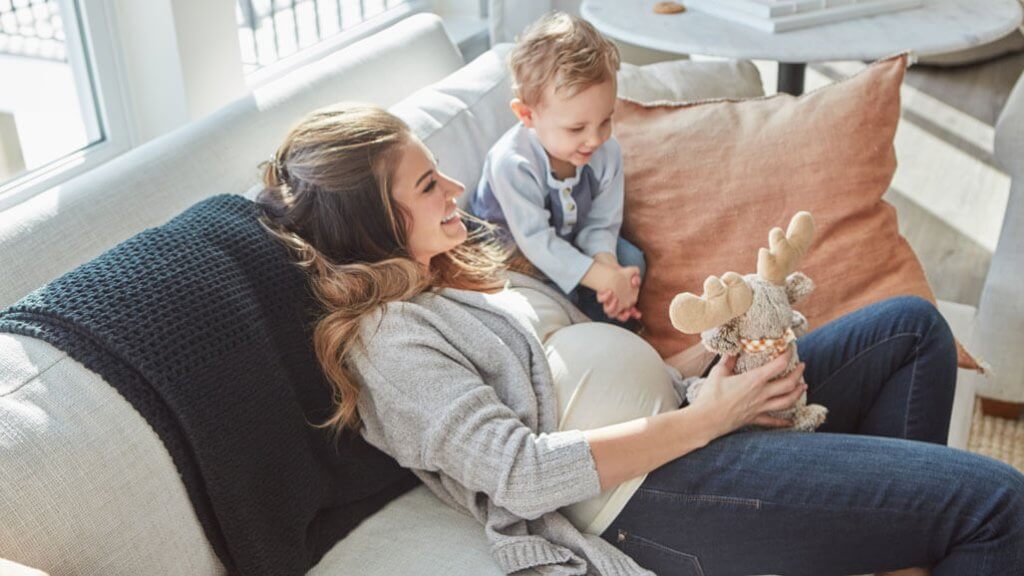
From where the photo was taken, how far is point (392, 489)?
1.46 meters

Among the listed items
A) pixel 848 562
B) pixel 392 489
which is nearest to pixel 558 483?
pixel 392 489

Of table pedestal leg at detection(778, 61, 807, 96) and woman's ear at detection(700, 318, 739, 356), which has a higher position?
woman's ear at detection(700, 318, 739, 356)

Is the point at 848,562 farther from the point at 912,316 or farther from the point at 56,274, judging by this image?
the point at 56,274

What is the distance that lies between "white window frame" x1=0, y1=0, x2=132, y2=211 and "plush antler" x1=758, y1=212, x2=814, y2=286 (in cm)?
120

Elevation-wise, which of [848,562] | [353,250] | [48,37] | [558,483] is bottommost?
[848,562]

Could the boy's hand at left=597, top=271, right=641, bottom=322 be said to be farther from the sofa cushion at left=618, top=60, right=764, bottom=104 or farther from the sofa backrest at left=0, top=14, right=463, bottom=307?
the sofa backrest at left=0, top=14, right=463, bottom=307

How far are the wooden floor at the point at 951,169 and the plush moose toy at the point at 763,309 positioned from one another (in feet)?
5.55

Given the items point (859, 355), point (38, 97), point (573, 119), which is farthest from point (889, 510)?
point (38, 97)

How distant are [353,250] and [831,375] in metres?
0.74

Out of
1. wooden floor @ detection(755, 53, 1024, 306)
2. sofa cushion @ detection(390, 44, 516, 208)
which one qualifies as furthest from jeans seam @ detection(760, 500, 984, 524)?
wooden floor @ detection(755, 53, 1024, 306)

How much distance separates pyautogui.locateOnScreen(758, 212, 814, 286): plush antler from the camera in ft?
4.58

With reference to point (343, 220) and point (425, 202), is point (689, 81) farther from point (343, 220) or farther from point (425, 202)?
point (343, 220)

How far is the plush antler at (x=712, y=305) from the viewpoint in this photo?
1.31m

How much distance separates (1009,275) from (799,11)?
0.74 meters
